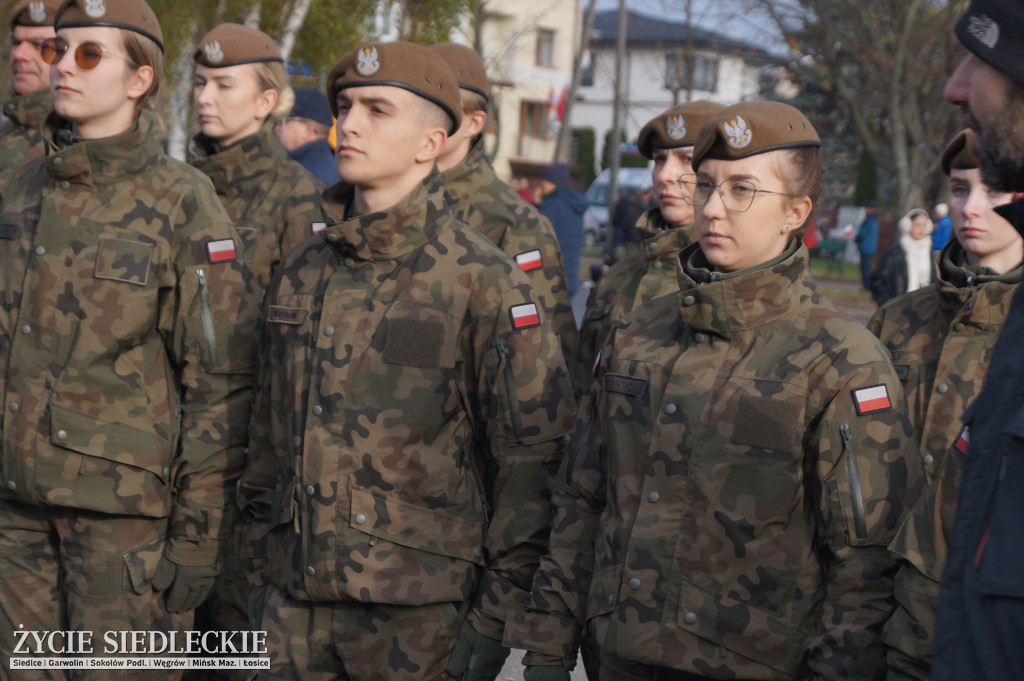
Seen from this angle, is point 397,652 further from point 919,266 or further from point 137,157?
point 919,266

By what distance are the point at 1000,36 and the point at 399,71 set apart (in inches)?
82.8

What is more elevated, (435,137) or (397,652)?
(435,137)

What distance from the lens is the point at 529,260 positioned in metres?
4.87

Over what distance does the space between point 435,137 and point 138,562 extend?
1740mm

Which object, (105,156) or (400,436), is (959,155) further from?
(105,156)

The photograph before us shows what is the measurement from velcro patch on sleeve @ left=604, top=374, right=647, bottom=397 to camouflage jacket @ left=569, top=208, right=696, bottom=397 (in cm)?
150

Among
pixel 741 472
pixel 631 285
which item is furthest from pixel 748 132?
pixel 631 285

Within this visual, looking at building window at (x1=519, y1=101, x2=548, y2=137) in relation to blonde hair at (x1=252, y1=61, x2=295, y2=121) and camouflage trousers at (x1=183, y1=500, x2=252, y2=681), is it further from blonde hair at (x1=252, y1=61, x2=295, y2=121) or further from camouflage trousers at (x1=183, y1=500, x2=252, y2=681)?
camouflage trousers at (x1=183, y1=500, x2=252, y2=681)

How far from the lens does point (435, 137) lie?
3562mm

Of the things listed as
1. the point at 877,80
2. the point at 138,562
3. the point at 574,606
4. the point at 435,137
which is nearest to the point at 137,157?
the point at 435,137

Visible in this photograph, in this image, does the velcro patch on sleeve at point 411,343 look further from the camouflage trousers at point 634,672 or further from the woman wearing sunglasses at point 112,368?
the camouflage trousers at point 634,672

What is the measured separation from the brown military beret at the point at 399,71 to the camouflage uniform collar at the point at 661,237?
130 cm

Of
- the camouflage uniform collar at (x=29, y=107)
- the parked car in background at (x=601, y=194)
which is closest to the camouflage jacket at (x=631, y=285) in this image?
the camouflage uniform collar at (x=29, y=107)

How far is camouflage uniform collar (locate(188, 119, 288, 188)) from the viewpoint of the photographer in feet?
17.1
